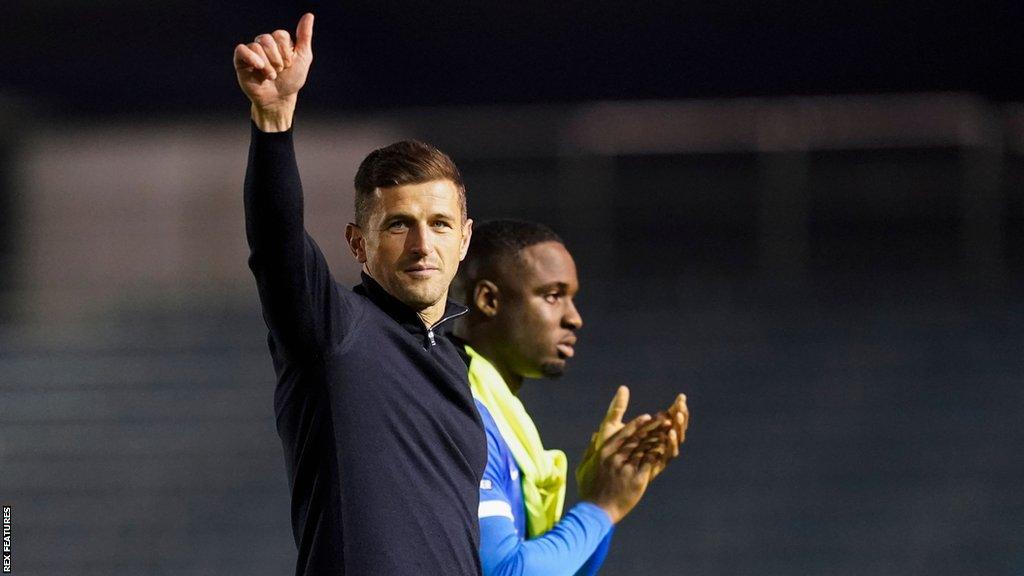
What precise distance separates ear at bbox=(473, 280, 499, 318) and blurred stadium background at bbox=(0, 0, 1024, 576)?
3.42m

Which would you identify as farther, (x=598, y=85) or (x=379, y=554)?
(x=598, y=85)

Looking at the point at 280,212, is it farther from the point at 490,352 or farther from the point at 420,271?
the point at 490,352

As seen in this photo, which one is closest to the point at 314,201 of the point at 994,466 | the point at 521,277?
the point at 994,466

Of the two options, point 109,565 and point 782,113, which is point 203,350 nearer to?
point 109,565

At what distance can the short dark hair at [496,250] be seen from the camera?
2.77m

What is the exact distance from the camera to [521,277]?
2742 millimetres

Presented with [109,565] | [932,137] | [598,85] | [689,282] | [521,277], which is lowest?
[109,565]

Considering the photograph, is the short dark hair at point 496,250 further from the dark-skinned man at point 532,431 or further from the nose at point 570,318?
the nose at point 570,318

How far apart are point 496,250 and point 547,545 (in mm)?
688

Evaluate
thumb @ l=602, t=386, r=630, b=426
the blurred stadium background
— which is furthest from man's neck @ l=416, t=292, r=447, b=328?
the blurred stadium background

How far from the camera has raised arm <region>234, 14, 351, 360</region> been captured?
1.71 metres

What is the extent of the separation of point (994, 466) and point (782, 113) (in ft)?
7.41

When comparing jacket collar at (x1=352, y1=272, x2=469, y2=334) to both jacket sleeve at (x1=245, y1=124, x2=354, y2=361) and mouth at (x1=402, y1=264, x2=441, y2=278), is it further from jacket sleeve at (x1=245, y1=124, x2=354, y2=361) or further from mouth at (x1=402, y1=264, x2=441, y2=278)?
jacket sleeve at (x1=245, y1=124, x2=354, y2=361)

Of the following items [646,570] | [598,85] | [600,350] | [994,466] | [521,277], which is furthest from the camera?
[598,85]
